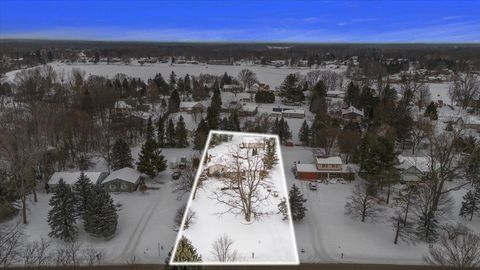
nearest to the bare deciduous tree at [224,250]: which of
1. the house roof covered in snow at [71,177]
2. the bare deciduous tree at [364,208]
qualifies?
the bare deciduous tree at [364,208]

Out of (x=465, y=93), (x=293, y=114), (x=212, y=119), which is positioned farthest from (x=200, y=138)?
(x=465, y=93)

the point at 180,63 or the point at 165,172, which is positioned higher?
the point at 180,63

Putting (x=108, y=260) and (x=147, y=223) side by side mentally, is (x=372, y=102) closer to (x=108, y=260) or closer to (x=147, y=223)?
(x=147, y=223)

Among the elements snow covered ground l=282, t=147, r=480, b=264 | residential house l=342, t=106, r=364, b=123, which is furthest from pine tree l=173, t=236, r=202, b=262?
residential house l=342, t=106, r=364, b=123

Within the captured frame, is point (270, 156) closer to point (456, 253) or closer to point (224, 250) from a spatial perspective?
point (224, 250)

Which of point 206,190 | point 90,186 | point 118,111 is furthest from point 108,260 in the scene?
point 118,111

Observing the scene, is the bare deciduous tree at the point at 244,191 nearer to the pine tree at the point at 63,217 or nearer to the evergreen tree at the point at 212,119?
the pine tree at the point at 63,217
